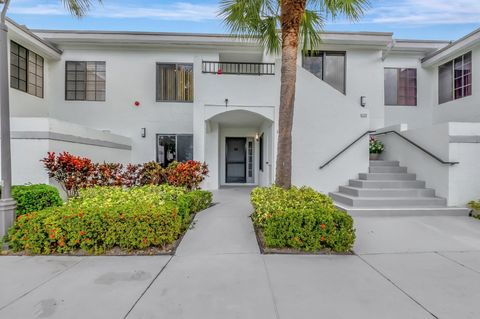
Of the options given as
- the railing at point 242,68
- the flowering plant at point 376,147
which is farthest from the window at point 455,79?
the railing at point 242,68

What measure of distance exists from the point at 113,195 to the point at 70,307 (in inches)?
118

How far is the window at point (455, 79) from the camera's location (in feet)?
31.3

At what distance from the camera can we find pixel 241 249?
4.15 metres

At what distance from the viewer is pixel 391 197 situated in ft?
22.3

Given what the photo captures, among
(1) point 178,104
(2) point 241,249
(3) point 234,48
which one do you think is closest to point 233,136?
(1) point 178,104

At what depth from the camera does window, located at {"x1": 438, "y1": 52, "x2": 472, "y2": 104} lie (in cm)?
953

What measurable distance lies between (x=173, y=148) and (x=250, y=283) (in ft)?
26.9

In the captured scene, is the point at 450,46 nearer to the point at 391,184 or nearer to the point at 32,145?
the point at 391,184

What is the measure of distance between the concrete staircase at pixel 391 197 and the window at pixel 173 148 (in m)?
5.89

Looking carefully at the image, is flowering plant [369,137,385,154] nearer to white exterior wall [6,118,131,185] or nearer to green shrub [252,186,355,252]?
green shrub [252,186,355,252]

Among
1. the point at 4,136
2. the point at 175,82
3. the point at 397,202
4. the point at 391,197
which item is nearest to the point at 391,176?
the point at 391,197

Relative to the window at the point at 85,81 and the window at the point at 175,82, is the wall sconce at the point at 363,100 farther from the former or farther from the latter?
the window at the point at 85,81

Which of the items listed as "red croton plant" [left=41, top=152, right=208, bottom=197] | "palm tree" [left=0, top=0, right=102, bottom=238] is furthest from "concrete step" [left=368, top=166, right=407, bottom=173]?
"palm tree" [left=0, top=0, right=102, bottom=238]

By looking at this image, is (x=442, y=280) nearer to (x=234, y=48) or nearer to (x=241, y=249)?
(x=241, y=249)
